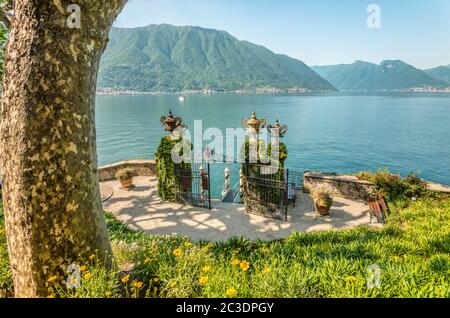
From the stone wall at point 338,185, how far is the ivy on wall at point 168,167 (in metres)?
6.90

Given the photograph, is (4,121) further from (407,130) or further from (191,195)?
(407,130)

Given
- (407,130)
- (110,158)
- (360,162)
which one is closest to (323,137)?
(360,162)

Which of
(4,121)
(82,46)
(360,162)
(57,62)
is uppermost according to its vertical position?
(82,46)

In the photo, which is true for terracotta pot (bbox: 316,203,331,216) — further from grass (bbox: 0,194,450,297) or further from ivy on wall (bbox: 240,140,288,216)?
grass (bbox: 0,194,450,297)

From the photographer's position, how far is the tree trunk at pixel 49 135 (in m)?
2.28

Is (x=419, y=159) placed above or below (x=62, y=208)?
below

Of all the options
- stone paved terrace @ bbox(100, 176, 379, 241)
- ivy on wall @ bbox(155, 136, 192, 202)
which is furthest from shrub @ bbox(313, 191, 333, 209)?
ivy on wall @ bbox(155, 136, 192, 202)

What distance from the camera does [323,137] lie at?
54.5m

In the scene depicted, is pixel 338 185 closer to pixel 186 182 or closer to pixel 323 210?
pixel 323 210

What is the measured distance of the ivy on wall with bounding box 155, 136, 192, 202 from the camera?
36.7 ft

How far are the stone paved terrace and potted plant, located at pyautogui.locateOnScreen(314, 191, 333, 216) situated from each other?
0.30 meters

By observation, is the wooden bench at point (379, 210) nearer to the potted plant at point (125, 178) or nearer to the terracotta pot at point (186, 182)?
the terracotta pot at point (186, 182)
